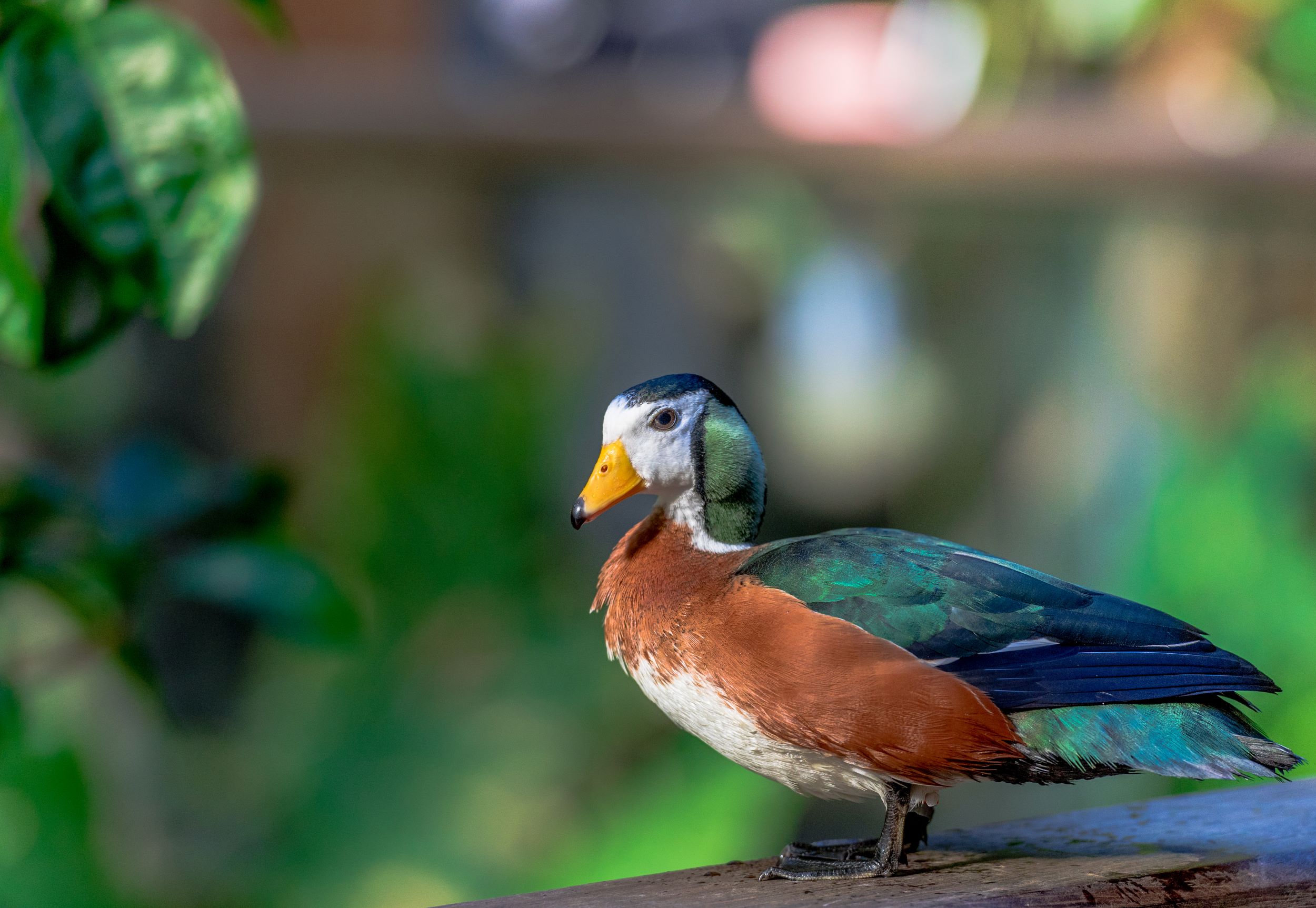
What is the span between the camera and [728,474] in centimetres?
95

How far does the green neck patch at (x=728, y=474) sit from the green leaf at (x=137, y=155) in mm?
356

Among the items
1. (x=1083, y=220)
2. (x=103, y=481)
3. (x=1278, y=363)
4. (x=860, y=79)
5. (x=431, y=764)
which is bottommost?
(x=431, y=764)

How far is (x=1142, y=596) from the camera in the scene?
258 centimetres

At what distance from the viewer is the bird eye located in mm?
928

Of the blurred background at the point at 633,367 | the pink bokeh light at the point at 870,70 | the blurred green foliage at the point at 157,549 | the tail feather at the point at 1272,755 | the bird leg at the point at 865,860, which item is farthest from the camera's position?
the pink bokeh light at the point at 870,70

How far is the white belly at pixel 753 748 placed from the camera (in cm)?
87

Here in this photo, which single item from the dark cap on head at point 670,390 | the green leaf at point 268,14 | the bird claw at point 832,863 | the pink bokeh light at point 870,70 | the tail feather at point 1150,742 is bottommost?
the bird claw at point 832,863

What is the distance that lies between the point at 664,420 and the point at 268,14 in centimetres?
43

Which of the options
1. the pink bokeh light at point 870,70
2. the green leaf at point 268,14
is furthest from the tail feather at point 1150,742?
the pink bokeh light at point 870,70

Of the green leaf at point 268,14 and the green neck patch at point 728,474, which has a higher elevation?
the green leaf at point 268,14

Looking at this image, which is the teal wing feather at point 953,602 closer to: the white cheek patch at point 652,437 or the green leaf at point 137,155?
the white cheek patch at point 652,437

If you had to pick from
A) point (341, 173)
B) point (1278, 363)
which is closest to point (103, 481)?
point (341, 173)

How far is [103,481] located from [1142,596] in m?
2.05

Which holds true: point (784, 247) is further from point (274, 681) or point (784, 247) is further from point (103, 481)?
point (103, 481)
